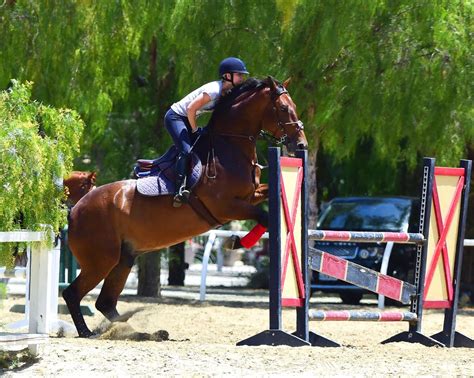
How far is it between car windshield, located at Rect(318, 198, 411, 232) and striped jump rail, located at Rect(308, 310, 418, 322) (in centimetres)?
766

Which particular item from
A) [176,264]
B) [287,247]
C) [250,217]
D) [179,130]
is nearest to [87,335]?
[250,217]

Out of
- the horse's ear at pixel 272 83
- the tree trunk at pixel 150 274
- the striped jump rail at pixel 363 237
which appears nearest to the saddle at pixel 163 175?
the horse's ear at pixel 272 83

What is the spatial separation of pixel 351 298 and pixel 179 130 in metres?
8.32

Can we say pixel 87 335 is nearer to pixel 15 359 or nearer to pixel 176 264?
pixel 15 359

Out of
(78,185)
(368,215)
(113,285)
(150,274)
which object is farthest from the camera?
(368,215)

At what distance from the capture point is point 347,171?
22.3 m

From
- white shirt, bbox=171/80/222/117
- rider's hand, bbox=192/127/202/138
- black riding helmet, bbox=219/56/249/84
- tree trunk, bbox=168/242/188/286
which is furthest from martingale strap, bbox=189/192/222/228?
tree trunk, bbox=168/242/188/286

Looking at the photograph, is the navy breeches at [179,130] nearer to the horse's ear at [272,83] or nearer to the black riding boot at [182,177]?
the black riding boot at [182,177]

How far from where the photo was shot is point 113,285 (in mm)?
10461

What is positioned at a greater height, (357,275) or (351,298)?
(357,275)

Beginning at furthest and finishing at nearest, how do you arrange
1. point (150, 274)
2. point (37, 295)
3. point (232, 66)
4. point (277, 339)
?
point (150, 274), point (232, 66), point (277, 339), point (37, 295)

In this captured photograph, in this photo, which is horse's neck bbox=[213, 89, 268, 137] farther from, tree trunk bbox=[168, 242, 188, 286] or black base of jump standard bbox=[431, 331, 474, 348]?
tree trunk bbox=[168, 242, 188, 286]

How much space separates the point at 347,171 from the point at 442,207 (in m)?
12.4

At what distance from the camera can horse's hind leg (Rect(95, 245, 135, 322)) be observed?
408 inches
